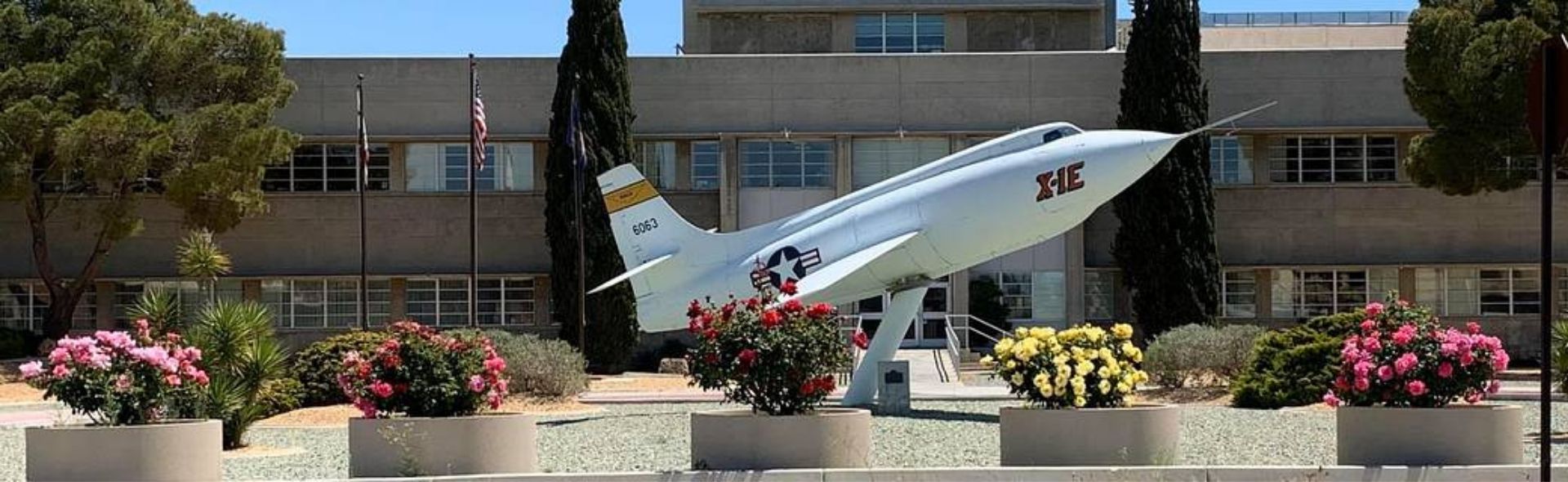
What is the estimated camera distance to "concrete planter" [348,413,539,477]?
612 inches

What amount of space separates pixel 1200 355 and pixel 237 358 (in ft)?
52.3

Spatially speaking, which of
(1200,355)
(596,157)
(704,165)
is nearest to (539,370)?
(596,157)

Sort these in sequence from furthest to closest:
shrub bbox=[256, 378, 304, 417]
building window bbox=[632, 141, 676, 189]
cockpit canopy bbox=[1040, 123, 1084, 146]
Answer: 1. building window bbox=[632, 141, 676, 189]
2. shrub bbox=[256, 378, 304, 417]
3. cockpit canopy bbox=[1040, 123, 1084, 146]

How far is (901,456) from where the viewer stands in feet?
62.8

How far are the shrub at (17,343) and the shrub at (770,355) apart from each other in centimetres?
3169

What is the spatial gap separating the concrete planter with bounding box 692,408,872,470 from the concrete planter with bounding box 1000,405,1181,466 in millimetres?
1576

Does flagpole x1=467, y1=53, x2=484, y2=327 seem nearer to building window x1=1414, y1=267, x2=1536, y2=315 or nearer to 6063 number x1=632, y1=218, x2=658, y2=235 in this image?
6063 number x1=632, y1=218, x2=658, y2=235

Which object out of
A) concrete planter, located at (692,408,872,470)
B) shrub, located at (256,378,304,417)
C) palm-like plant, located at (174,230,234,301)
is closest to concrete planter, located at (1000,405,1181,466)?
concrete planter, located at (692,408,872,470)

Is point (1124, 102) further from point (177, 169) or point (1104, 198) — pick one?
point (177, 169)

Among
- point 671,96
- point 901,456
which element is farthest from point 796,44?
point 901,456

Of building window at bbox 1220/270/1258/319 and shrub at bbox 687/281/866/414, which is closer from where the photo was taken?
shrub at bbox 687/281/866/414

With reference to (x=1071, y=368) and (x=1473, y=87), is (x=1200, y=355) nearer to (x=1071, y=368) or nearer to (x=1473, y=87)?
(x=1473, y=87)

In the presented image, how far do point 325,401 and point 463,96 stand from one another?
1574 centimetres

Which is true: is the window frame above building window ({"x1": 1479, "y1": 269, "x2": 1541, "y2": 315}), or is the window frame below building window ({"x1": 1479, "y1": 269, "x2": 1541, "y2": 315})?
above
